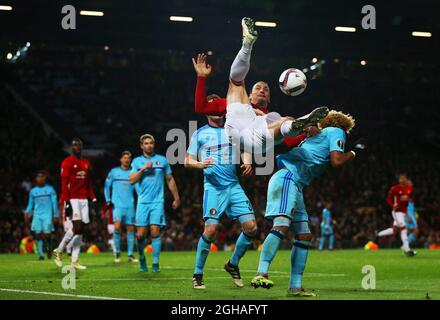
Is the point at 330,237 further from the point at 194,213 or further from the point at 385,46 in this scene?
the point at 385,46

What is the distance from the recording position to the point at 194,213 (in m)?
Answer: 32.8

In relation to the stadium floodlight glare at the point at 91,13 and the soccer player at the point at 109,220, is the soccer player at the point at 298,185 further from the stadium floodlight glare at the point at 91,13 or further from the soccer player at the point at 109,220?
the stadium floodlight glare at the point at 91,13

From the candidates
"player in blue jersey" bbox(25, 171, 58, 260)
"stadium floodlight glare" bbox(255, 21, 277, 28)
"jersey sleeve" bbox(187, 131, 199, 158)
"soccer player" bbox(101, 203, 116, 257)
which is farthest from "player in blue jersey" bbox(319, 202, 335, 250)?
"jersey sleeve" bbox(187, 131, 199, 158)

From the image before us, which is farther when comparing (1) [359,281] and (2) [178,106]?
(2) [178,106]

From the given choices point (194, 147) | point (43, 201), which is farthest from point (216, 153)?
point (43, 201)

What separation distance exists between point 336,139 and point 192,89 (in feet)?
118

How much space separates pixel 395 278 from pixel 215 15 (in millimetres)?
16721

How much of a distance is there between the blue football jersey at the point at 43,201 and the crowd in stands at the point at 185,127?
591 centimetres

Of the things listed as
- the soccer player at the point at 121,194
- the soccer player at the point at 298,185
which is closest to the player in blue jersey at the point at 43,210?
the soccer player at the point at 121,194

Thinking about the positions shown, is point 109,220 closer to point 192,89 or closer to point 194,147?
point 194,147

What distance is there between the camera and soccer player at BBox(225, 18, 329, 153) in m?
9.84

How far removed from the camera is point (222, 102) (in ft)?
37.4

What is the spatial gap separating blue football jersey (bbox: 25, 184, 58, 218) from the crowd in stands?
591cm
